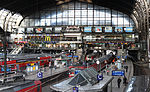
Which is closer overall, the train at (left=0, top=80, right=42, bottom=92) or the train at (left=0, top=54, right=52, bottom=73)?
the train at (left=0, top=80, right=42, bottom=92)

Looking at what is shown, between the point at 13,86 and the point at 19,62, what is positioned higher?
the point at 13,86

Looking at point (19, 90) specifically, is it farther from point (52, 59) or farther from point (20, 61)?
point (52, 59)

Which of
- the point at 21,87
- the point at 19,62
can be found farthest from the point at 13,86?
the point at 19,62

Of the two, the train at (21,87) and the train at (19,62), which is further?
the train at (19,62)

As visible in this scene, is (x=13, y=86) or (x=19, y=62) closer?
(x=13, y=86)

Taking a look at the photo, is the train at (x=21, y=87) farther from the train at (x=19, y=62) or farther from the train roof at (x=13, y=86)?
the train at (x=19, y=62)

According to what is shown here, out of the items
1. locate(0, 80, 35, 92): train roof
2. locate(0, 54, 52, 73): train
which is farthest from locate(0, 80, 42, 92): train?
locate(0, 54, 52, 73): train

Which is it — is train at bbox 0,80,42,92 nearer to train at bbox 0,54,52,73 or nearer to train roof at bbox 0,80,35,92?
train roof at bbox 0,80,35,92

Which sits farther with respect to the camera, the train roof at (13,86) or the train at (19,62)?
the train at (19,62)

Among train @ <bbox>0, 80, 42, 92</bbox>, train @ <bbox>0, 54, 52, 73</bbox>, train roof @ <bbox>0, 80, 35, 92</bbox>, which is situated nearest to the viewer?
train roof @ <bbox>0, 80, 35, 92</bbox>

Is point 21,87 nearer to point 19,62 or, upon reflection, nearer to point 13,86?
point 13,86

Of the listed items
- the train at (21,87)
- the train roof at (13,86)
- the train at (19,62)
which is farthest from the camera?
the train at (19,62)

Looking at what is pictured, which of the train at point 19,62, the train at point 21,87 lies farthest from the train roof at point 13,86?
the train at point 19,62

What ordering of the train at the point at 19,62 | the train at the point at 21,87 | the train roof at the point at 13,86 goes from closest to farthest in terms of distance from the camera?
1. the train roof at the point at 13,86
2. the train at the point at 21,87
3. the train at the point at 19,62
